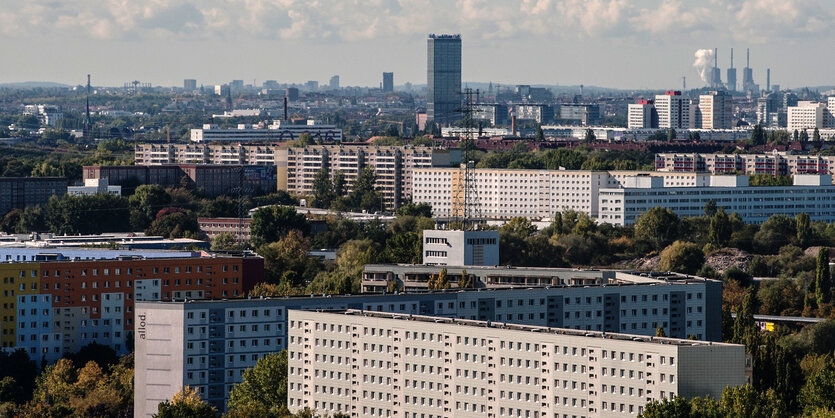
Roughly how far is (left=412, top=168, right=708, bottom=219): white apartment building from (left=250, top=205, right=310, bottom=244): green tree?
17.3 m

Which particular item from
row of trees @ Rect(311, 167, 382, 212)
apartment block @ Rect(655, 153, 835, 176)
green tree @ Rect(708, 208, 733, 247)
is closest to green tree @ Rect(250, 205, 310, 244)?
green tree @ Rect(708, 208, 733, 247)

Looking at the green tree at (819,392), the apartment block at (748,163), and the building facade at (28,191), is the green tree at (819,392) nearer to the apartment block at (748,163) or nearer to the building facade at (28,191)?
the building facade at (28,191)

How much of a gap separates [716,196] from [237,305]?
54356 millimetres

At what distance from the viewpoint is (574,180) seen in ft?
328

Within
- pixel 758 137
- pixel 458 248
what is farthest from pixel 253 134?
pixel 458 248

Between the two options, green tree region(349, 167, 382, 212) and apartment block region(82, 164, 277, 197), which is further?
green tree region(349, 167, 382, 212)

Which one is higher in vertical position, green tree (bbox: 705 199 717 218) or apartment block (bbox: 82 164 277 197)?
apartment block (bbox: 82 164 277 197)

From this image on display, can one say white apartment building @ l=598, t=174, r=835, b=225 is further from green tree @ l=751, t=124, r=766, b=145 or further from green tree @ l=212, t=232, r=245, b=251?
green tree @ l=751, t=124, r=766, b=145

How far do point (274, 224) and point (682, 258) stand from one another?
17624 millimetres

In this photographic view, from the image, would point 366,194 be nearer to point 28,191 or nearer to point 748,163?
point 28,191

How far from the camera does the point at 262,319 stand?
42812 mm

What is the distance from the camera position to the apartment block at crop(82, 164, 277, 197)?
340ft

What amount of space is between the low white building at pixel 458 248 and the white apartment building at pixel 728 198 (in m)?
34.0

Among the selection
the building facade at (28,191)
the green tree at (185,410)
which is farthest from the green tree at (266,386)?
the building facade at (28,191)
